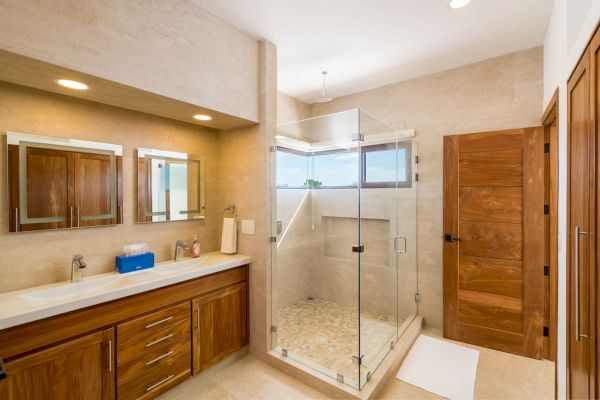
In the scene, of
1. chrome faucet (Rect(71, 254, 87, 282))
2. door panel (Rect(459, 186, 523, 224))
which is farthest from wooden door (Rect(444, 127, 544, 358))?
chrome faucet (Rect(71, 254, 87, 282))

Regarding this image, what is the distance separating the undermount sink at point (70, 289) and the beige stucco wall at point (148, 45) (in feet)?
4.35

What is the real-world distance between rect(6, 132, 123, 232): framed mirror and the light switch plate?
970 millimetres

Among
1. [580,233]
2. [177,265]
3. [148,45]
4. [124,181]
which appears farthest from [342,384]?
[148,45]

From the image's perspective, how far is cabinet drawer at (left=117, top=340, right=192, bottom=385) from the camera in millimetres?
1767

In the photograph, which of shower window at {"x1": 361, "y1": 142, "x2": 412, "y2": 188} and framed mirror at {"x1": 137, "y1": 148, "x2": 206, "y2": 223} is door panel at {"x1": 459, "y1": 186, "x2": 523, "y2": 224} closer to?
shower window at {"x1": 361, "y1": 142, "x2": 412, "y2": 188}

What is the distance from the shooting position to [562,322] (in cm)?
164

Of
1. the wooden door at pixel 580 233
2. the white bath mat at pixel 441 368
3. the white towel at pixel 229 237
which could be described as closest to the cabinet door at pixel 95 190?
the white towel at pixel 229 237

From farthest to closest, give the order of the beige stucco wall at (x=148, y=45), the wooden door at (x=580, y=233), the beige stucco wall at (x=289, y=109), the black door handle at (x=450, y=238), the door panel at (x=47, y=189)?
the beige stucco wall at (x=289, y=109)
the black door handle at (x=450, y=238)
the door panel at (x=47, y=189)
the beige stucco wall at (x=148, y=45)
the wooden door at (x=580, y=233)

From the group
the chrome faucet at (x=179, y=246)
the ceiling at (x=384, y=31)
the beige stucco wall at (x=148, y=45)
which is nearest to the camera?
the beige stucco wall at (x=148, y=45)

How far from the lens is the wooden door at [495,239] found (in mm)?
2475

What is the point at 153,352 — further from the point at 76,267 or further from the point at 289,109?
the point at 289,109

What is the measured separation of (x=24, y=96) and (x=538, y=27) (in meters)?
3.74

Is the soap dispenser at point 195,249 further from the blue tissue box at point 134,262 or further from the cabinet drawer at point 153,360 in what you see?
the cabinet drawer at point 153,360

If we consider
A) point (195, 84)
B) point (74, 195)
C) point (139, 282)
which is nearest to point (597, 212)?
point (195, 84)
